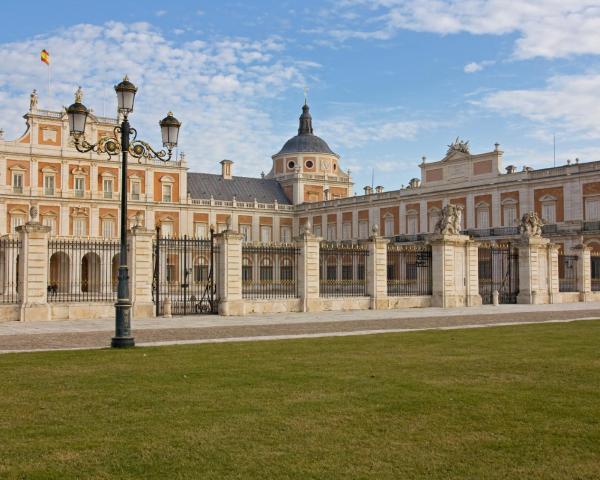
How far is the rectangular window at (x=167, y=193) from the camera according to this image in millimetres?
61844

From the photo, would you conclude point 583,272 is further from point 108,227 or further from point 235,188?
point 235,188

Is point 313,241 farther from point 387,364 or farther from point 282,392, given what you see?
point 282,392

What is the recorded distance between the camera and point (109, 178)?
5841 centimetres

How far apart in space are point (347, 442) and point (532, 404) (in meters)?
2.31

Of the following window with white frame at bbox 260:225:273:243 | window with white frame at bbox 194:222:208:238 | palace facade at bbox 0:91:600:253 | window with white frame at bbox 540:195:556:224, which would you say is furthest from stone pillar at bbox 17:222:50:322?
window with white frame at bbox 260:225:273:243

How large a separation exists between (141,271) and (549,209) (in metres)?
35.7

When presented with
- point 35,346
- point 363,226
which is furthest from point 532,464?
point 363,226

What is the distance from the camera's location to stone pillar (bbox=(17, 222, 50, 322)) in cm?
1892

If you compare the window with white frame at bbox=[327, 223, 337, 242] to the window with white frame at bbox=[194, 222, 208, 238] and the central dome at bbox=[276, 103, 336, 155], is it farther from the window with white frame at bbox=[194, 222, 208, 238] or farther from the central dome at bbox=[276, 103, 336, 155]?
the window with white frame at bbox=[194, 222, 208, 238]

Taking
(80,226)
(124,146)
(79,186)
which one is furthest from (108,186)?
(124,146)

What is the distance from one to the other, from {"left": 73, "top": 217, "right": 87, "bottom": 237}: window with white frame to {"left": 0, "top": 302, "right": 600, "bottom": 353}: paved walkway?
1526 inches

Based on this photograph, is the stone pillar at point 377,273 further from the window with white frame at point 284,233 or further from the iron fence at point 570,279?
the window with white frame at point 284,233

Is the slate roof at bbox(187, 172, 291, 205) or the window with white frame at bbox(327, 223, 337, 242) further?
the slate roof at bbox(187, 172, 291, 205)

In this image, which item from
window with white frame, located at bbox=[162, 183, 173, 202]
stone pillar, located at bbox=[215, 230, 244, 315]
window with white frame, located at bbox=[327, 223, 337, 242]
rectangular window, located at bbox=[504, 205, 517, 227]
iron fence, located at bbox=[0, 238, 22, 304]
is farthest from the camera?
window with white frame, located at bbox=[327, 223, 337, 242]
